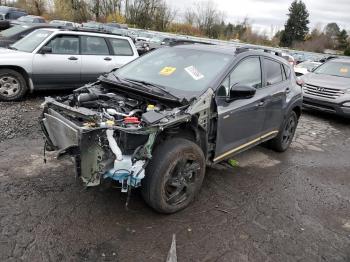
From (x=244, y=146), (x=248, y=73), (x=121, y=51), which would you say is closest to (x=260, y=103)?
(x=248, y=73)

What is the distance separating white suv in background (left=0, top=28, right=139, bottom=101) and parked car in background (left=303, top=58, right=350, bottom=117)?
5.08 metres

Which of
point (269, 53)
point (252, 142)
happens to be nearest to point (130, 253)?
point (252, 142)

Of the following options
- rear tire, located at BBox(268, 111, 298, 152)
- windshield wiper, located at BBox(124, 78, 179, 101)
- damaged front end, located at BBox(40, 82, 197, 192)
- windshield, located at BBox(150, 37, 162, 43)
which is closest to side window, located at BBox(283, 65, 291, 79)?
rear tire, located at BBox(268, 111, 298, 152)

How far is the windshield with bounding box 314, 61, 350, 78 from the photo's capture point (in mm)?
9711

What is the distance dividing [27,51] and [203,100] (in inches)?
218

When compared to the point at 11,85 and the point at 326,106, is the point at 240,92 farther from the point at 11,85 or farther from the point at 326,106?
the point at 326,106

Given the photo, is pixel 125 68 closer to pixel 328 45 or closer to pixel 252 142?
pixel 252 142

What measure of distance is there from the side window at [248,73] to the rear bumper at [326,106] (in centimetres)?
474

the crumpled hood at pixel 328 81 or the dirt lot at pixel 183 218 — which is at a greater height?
the crumpled hood at pixel 328 81

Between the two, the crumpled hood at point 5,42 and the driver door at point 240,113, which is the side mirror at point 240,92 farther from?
the crumpled hood at point 5,42

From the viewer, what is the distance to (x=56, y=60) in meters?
7.86

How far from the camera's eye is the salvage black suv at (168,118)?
125 inches

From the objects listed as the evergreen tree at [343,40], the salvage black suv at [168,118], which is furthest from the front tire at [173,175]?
the evergreen tree at [343,40]

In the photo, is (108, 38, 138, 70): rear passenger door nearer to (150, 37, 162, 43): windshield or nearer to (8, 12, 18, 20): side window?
(150, 37, 162, 43): windshield
